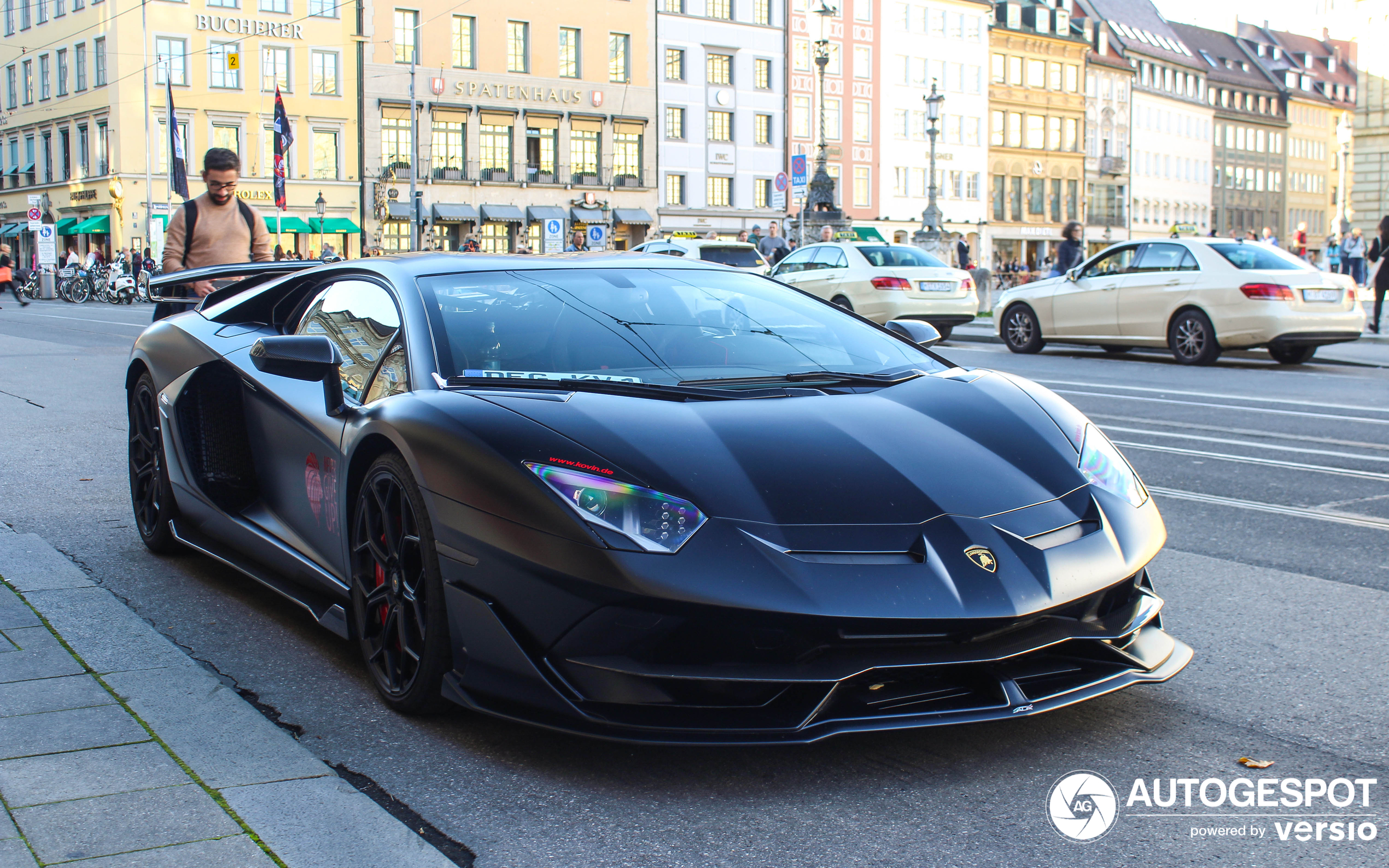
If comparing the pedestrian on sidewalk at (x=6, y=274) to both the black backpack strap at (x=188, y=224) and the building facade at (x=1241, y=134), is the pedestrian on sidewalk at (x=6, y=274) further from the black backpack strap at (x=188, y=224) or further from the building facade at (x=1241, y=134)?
the building facade at (x=1241, y=134)

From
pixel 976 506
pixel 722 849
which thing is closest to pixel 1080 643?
pixel 976 506

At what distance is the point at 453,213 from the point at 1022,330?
141ft

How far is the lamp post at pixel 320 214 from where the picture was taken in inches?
1900

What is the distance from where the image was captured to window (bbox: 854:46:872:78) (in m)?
71.5

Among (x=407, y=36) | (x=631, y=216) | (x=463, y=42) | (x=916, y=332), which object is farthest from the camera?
(x=631, y=216)

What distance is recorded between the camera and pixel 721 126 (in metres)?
65.9

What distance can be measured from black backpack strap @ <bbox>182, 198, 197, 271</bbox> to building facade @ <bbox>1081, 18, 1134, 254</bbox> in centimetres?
8382

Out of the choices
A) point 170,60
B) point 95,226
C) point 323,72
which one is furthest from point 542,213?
point 95,226

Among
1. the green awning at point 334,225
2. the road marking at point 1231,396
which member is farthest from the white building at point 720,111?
the road marking at point 1231,396

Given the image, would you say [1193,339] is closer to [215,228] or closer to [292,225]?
[215,228]

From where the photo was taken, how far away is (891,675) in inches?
113

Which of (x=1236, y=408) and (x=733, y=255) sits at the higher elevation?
(x=733, y=255)

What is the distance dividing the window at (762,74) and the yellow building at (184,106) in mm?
19678

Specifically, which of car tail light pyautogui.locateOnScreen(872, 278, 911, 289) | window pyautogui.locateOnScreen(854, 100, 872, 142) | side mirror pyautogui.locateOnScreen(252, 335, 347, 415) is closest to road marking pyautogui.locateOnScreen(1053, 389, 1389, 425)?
side mirror pyautogui.locateOnScreen(252, 335, 347, 415)
